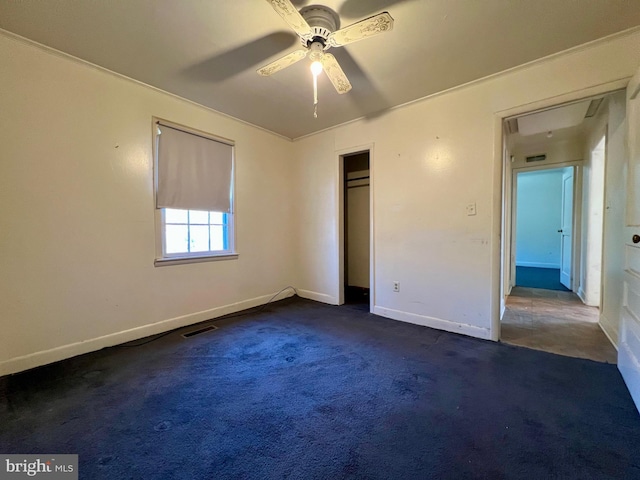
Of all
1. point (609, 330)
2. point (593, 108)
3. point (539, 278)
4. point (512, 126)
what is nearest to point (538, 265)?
point (539, 278)

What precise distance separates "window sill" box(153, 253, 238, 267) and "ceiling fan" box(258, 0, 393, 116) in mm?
2107

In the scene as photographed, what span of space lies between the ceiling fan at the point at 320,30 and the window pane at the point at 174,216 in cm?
182

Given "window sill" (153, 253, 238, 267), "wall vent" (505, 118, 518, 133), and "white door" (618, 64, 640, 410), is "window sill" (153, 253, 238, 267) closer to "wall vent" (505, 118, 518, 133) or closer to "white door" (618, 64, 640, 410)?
"white door" (618, 64, 640, 410)

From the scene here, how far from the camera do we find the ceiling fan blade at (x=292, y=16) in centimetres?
142

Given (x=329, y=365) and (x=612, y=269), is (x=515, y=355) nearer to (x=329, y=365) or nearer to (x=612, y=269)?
(x=612, y=269)

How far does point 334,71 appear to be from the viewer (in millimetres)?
2006

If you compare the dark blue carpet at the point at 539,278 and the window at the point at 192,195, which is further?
the dark blue carpet at the point at 539,278

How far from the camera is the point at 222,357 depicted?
2.29 m

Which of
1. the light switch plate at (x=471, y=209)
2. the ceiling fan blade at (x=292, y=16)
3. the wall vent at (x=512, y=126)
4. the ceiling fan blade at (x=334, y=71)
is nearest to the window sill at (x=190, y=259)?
the ceiling fan blade at (x=334, y=71)

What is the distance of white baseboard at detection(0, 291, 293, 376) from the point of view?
6.66ft

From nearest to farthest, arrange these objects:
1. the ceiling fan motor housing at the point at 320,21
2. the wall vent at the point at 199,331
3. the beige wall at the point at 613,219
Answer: the ceiling fan motor housing at the point at 320,21 < the beige wall at the point at 613,219 < the wall vent at the point at 199,331

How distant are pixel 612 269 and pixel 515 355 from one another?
4.75 feet

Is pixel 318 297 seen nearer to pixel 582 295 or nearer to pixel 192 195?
pixel 192 195

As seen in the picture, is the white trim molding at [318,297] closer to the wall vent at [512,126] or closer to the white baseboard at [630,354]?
the white baseboard at [630,354]
